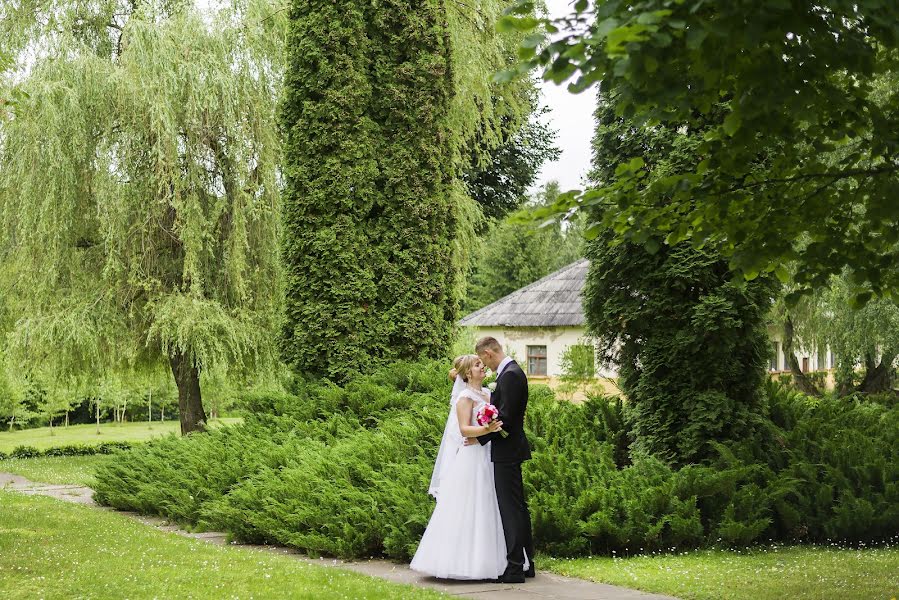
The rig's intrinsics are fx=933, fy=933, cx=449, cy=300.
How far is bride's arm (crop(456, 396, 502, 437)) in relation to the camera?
26.1 feet

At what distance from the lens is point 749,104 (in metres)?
4.69

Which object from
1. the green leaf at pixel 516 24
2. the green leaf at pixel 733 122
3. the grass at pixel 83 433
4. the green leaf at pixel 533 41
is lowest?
the grass at pixel 83 433

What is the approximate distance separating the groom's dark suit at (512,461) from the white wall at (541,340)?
2872cm

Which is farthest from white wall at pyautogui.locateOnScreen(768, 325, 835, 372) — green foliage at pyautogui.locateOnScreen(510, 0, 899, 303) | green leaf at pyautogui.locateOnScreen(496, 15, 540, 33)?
green leaf at pyautogui.locateOnScreen(496, 15, 540, 33)

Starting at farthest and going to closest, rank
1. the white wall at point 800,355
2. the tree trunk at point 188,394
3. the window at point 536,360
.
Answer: the window at point 536,360 < the white wall at point 800,355 < the tree trunk at point 188,394

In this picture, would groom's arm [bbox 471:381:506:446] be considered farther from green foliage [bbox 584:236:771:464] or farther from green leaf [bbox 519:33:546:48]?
green leaf [bbox 519:33:546:48]

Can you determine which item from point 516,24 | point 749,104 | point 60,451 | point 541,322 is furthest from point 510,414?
point 541,322

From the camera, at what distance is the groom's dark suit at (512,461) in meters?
7.86

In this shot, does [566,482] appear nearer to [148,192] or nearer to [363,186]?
[363,186]

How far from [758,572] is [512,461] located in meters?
2.21

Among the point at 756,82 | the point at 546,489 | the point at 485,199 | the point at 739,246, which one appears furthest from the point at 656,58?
the point at 485,199

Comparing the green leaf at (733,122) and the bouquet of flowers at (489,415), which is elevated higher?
the green leaf at (733,122)

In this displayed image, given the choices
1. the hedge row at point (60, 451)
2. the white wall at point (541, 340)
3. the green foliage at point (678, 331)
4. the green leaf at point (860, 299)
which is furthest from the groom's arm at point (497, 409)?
the white wall at point (541, 340)

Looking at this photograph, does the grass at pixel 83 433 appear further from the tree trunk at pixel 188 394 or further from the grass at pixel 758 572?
the grass at pixel 758 572
